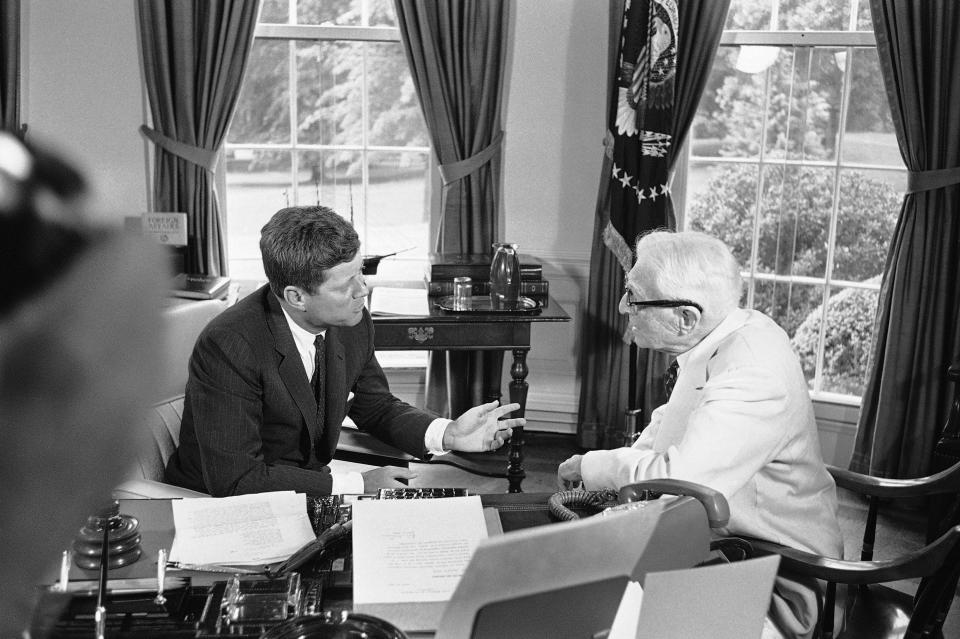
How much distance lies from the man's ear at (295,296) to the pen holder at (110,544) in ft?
3.03

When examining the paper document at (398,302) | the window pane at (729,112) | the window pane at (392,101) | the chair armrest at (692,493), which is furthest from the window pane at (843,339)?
the chair armrest at (692,493)

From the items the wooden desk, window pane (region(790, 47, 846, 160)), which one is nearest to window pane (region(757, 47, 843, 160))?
window pane (region(790, 47, 846, 160))

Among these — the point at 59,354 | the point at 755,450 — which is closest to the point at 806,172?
the point at 755,450

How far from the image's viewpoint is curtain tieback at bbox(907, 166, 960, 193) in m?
3.88

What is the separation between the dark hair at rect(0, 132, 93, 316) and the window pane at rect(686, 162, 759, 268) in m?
4.66

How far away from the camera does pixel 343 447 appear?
2705 millimetres

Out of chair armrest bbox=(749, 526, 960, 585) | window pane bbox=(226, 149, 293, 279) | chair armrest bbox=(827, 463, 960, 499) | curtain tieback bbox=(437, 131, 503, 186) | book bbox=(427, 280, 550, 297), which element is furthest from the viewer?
window pane bbox=(226, 149, 293, 279)

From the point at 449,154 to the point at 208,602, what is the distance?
344cm

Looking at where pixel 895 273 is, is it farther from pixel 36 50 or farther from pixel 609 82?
pixel 36 50

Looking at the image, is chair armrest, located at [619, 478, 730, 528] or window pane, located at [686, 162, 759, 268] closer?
chair armrest, located at [619, 478, 730, 528]

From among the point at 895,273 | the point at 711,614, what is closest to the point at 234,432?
the point at 711,614

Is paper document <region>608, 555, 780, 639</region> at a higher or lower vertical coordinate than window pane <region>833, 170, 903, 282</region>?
lower

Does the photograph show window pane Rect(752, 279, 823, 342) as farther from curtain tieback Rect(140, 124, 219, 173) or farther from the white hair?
curtain tieback Rect(140, 124, 219, 173)

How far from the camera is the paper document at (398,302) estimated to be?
3.90 meters
